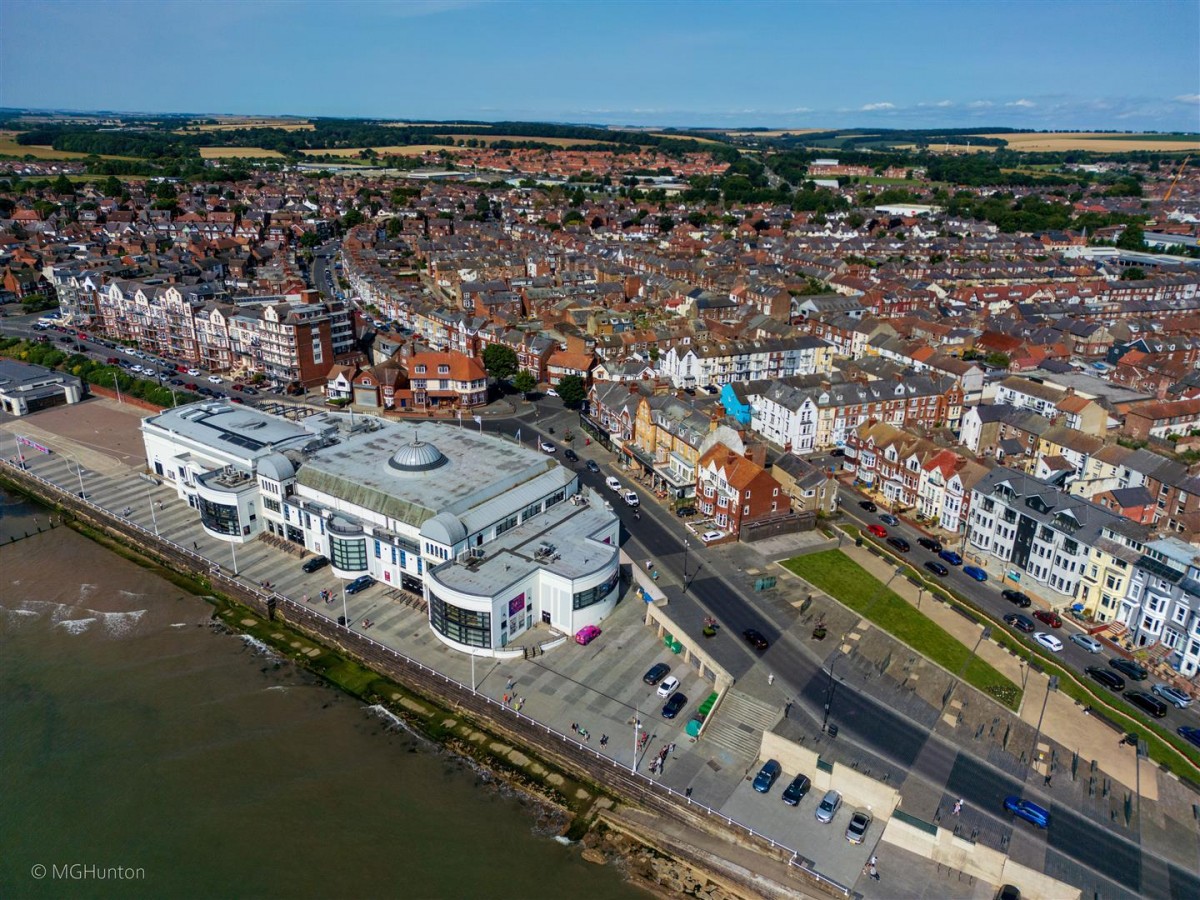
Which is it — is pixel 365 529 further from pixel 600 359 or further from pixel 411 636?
pixel 600 359

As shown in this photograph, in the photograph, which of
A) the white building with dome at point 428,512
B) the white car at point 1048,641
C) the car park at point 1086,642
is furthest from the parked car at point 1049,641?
the white building with dome at point 428,512

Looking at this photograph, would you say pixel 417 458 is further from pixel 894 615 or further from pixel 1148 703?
pixel 1148 703

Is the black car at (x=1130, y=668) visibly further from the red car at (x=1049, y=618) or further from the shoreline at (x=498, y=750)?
the shoreline at (x=498, y=750)

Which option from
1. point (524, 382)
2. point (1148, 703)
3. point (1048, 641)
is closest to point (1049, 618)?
point (1048, 641)

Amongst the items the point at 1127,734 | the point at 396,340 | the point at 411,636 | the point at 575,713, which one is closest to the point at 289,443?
the point at 411,636

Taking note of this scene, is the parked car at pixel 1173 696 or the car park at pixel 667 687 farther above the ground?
the car park at pixel 667 687
